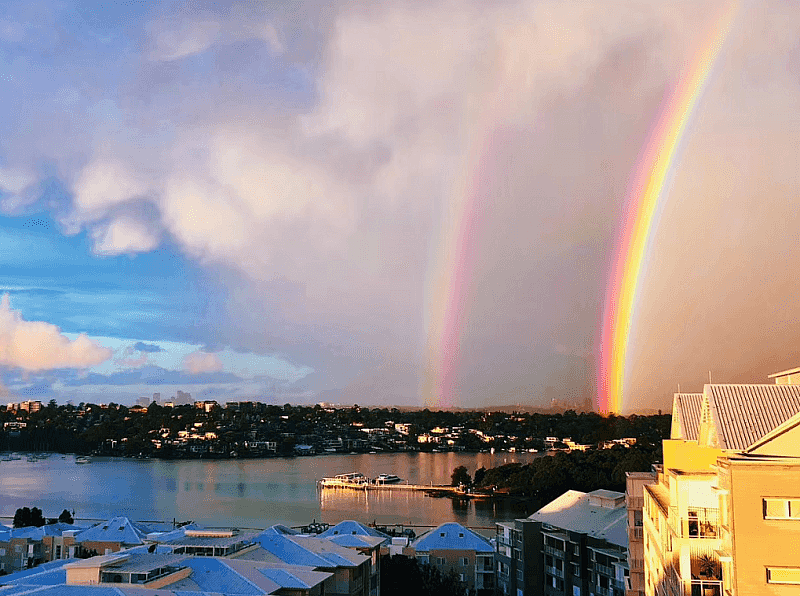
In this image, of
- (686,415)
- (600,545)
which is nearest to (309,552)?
(600,545)

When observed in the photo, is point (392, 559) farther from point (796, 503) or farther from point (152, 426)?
point (152, 426)

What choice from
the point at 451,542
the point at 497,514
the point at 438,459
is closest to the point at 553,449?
the point at 438,459

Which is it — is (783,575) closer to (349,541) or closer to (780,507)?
(780,507)

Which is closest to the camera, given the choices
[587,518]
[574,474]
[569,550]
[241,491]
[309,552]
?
[309,552]

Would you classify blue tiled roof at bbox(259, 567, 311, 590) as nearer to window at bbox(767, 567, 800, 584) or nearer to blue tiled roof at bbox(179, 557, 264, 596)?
blue tiled roof at bbox(179, 557, 264, 596)

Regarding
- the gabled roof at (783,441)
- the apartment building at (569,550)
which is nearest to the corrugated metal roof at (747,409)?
the gabled roof at (783,441)

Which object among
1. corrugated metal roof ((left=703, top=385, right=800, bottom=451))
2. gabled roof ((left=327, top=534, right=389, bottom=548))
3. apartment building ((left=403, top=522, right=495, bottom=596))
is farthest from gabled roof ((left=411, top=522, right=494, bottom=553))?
corrugated metal roof ((left=703, top=385, right=800, bottom=451))
